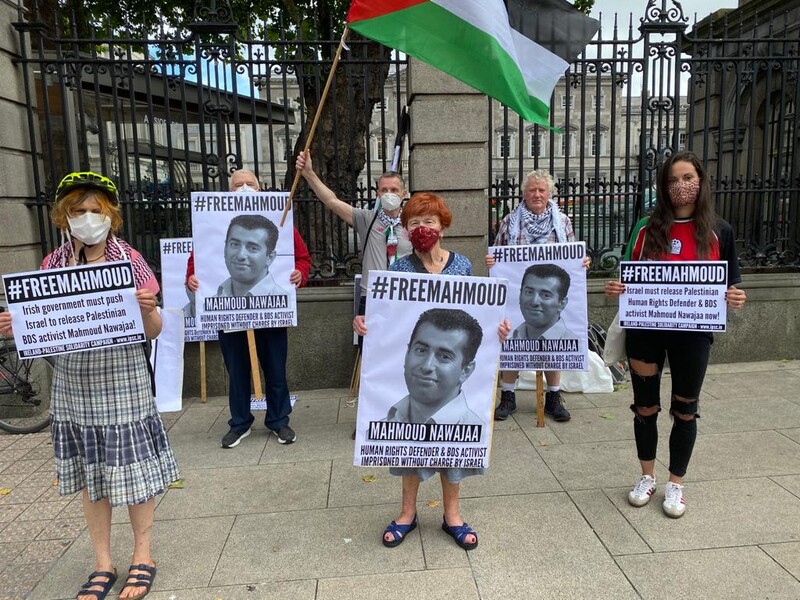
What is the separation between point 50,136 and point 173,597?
5.04 meters

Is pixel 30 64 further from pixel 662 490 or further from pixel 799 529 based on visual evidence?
pixel 799 529

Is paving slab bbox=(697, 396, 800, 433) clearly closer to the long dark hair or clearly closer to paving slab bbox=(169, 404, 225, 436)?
the long dark hair

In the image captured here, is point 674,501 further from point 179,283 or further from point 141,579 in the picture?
point 179,283

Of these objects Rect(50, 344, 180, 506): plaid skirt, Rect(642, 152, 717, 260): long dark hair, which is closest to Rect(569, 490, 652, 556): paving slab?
Rect(642, 152, 717, 260): long dark hair

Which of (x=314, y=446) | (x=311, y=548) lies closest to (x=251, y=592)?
(x=311, y=548)

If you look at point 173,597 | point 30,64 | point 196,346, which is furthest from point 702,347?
point 30,64

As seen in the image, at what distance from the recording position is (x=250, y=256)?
179 inches

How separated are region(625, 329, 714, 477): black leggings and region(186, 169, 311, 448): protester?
2.61 m

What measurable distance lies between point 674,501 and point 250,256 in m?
3.38

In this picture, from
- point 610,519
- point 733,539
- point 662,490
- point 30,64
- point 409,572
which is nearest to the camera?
point 409,572

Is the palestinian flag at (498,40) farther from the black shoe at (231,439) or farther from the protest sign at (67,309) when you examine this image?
the black shoe at (231,439)

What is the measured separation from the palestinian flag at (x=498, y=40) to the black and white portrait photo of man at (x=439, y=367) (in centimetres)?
135

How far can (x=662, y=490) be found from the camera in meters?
3.70

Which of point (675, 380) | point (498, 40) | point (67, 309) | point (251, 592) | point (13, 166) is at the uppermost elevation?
point (498, 40)
